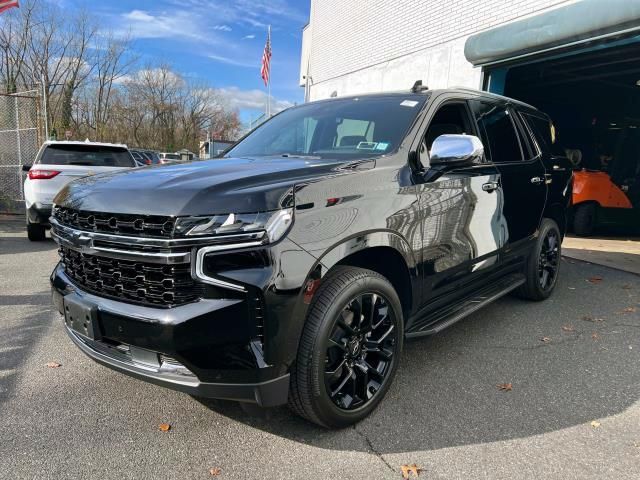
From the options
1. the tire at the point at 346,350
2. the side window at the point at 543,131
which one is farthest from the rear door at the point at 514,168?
the tire at the point at 346,350

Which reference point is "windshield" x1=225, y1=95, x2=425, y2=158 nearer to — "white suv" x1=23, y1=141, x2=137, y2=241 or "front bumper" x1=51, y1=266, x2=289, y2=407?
"front bumper" x1=51, y1=266, x2=289, y2=407

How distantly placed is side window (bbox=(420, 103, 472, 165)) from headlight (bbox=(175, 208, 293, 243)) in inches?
52.7

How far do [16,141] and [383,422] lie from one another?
39.4 feet

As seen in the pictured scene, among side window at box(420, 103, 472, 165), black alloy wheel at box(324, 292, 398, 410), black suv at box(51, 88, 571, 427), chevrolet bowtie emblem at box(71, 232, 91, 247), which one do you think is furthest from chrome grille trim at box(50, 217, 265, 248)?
side window at box(420, 103, 472, 165)

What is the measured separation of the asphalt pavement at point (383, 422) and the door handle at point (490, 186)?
128cm

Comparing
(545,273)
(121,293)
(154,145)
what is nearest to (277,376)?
(121,293)

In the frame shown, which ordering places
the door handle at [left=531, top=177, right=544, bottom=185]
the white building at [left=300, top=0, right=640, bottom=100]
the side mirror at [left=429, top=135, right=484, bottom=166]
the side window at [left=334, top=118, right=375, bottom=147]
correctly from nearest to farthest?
the side mirror at [left=429, top=135, right=484, bottom=166] → the side window at [left=334, top=118, right=375, bottom=147] → the door handle at [left=531, top=177, right=544, bottom=185] → the white building at [left=300, top=0, right=640, bottom=100]

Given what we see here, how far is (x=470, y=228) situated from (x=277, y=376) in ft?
6.36

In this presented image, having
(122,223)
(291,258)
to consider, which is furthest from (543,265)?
(122,223)

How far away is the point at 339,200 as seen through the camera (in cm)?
241

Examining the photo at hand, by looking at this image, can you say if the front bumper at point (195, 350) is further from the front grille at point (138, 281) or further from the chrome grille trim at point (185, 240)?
the chrome grille trim at point (185, 240)

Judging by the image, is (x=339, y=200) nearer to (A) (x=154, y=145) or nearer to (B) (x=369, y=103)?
(B) (x=369, y=103)

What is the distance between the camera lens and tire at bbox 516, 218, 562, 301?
15.5 ft

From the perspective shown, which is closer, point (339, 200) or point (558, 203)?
point (339, 200)
